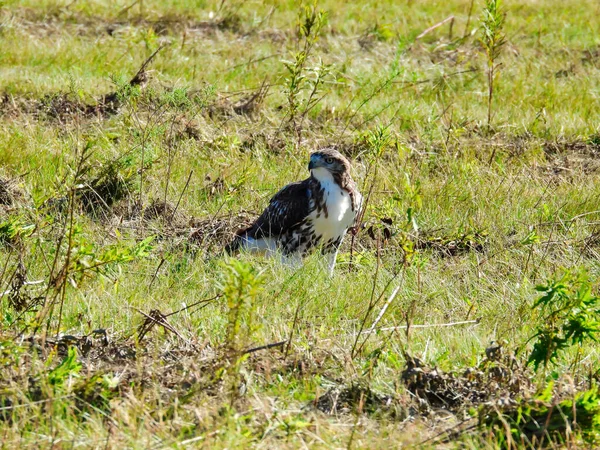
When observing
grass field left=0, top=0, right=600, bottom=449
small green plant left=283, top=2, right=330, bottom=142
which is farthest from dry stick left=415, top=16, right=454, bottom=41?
small green plant left=283, top=2, right=330, bottom=142

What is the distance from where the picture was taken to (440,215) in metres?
8.20

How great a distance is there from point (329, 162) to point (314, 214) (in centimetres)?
39

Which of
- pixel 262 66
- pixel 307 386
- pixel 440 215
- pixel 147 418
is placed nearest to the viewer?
pixel 147 418

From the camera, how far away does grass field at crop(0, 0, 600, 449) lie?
4.35m

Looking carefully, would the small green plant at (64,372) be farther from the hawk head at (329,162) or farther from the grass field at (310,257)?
the hawk head at (329,162)

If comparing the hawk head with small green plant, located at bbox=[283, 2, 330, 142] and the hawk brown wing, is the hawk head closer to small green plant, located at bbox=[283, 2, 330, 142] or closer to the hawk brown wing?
the hawk brown wing

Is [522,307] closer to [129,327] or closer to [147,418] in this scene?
[129,327]

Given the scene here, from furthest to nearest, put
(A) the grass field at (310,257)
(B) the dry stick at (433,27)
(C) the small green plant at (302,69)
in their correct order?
(B) the dry stick at (433,27), (C) the small green plant at (302,69), (A) the grass field at (310,257)

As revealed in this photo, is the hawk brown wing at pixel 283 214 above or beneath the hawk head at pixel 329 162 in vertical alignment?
beneath

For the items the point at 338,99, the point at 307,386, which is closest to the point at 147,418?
the point at 307,386

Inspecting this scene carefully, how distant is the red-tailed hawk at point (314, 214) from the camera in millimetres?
7289

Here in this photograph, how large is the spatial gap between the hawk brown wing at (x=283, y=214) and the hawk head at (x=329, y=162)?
166 millimetres

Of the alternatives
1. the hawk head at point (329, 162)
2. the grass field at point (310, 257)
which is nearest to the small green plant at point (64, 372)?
the grass field at point (310, 257)

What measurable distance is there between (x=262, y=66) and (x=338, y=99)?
4.09ft
